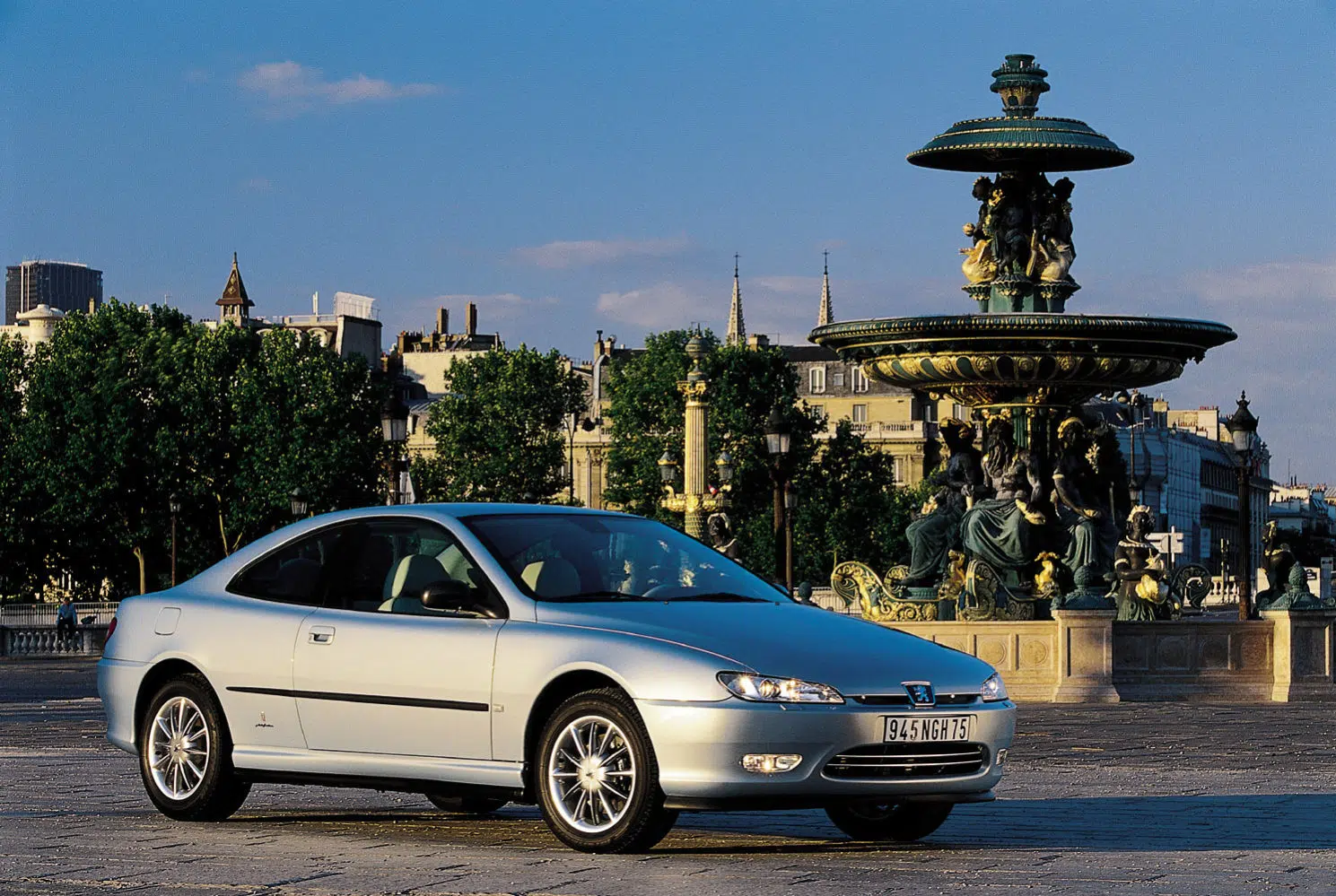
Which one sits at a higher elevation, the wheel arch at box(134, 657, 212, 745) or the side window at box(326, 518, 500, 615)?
the side window at box(326, 518, 500, 615)

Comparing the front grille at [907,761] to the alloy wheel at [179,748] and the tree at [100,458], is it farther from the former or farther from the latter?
the tree at [100,458]

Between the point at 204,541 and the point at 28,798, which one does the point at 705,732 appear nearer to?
the point at 28,798

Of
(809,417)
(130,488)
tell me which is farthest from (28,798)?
(809,417)

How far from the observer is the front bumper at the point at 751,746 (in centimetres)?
962

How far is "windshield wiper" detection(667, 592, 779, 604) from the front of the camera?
10688 mm

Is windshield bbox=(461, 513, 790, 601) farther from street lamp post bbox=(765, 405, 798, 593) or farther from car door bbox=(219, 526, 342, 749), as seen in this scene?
street lamp post bbox=(765, 405, 798, 593)

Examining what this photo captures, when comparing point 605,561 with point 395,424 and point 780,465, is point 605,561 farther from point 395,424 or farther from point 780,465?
point 780,465

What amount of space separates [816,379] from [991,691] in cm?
14281

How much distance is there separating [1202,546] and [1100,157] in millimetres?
168972

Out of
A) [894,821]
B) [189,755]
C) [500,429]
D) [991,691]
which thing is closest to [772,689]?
[991,691]

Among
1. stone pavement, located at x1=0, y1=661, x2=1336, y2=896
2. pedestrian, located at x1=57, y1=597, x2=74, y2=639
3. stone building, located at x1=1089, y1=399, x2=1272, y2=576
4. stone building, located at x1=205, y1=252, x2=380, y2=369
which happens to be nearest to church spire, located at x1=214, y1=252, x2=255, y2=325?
stone building, located at x1=205, y1=252, x2=380, y2=369

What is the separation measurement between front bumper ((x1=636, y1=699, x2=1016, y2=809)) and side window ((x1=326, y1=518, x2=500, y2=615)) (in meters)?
1.31

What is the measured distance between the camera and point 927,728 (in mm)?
9930

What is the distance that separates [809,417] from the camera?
99.1 metres
